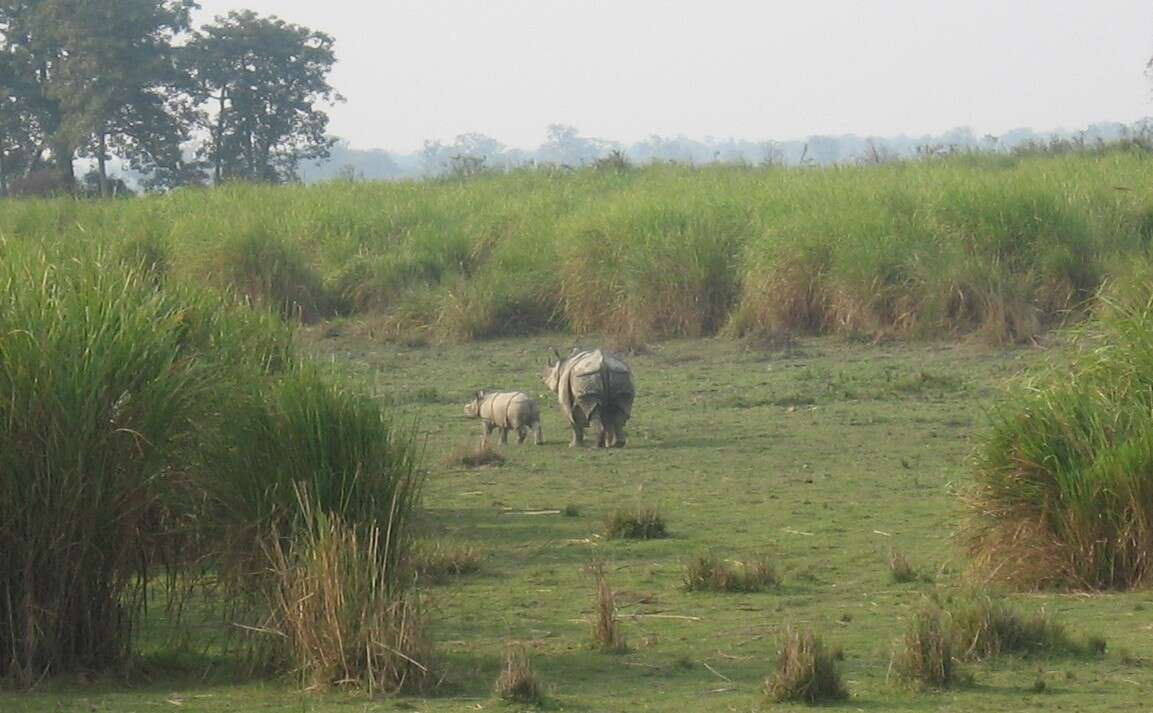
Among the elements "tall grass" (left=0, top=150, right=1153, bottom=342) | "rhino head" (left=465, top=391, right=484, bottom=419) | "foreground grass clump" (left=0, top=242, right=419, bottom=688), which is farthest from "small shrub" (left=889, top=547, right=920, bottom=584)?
"tall grass" (left=0, top=150, right=1153, bottom=342)

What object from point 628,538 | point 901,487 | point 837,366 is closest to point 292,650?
point 628,538

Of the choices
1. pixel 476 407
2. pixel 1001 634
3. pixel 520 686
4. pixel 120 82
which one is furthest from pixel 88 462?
pixel 120 82

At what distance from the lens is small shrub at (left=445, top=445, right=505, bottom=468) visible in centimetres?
1396

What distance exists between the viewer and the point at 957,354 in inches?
749

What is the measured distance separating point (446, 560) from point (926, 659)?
3333 mm

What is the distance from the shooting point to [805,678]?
21.7ft

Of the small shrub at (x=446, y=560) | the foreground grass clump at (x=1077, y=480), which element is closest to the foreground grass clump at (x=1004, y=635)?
the foreground grass clump at (x=1077, y=480)

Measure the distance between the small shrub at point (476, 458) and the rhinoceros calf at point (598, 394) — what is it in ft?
2.96

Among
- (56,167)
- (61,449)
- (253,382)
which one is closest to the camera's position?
(61,449)

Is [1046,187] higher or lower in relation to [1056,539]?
higher

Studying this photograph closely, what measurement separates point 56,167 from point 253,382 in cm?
3736

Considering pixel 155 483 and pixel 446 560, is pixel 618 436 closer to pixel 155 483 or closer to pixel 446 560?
pixel 446 560

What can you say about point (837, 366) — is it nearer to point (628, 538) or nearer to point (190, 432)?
point (628, 538)

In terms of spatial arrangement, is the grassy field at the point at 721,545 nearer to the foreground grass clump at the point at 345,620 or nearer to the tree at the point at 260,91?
the foreground grass clump at the point at 345,620
